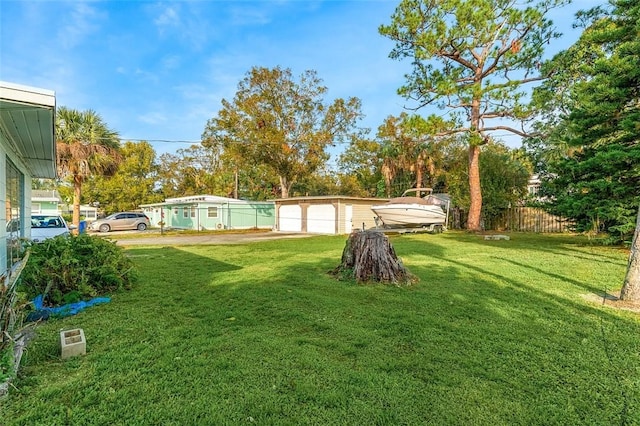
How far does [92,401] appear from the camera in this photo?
221 centimetres

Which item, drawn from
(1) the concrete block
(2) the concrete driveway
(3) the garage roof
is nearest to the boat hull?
(2) the concrete driveway

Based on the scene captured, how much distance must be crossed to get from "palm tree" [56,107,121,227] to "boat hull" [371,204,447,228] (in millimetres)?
13326

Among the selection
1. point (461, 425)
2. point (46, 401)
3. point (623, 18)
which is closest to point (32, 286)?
point (46, 401)

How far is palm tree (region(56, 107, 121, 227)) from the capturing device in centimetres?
1474

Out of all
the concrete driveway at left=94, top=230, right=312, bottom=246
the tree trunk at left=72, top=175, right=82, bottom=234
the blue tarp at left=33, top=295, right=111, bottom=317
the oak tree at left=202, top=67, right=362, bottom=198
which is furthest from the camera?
the oak tree at left=202, top=67, right=362, bottom=198

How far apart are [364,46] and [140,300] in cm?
1328

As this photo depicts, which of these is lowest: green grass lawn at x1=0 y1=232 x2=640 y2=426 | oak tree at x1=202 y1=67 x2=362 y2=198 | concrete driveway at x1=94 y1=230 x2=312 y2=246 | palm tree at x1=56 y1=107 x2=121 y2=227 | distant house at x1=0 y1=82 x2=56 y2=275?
green grass lawn at x1=0 y1=232 x2=640 y2=426

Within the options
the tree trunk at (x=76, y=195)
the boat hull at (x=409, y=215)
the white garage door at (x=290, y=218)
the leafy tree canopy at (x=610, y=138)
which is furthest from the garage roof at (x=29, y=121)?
the white garage door at (x=290, y=218)

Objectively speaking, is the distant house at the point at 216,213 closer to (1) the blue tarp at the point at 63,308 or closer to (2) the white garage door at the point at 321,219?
(2) the white garage door at the point at 321,219

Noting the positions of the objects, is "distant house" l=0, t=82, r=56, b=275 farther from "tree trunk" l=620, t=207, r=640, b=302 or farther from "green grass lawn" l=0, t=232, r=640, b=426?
"tree trunk" l=620, t=207, r=640, b=302

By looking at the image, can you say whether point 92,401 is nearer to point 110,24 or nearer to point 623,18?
point 110,24

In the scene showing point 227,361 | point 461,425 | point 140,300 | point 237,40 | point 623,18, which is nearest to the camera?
point 461,425

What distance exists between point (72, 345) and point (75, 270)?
7.78 ft

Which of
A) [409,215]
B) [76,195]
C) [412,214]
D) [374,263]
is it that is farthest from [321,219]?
[374,263]
